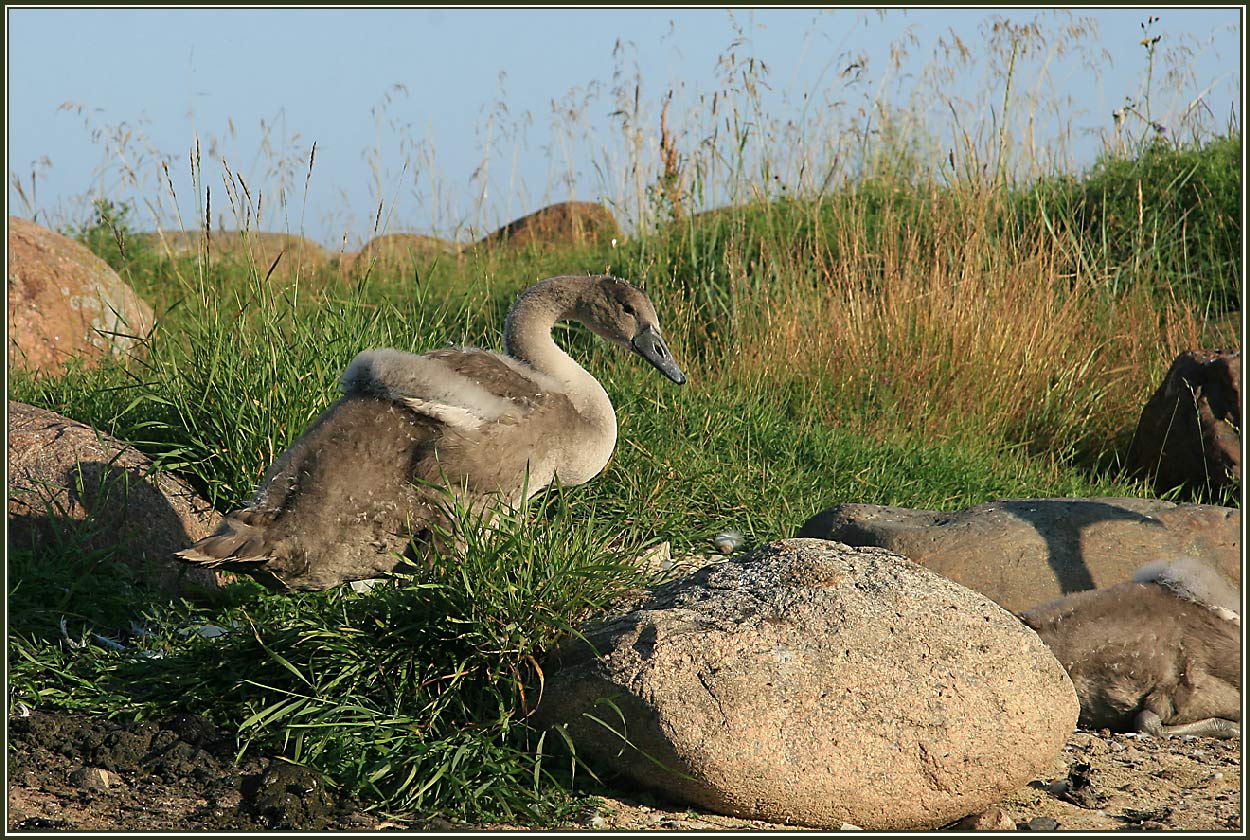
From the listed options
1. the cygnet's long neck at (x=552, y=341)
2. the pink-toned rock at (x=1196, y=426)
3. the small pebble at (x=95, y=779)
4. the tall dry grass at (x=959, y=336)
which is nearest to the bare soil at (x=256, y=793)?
the small pebble at (x=95, y=779)

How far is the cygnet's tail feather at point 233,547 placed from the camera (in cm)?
411

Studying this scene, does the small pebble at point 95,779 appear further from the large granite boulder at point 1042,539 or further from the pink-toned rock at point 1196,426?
the pink-toned rock at point 1196,426

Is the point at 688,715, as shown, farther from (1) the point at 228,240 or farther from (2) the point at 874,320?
(1) the point at 228,240

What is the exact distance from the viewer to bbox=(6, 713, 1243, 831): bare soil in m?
3.62

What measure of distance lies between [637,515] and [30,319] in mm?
4536

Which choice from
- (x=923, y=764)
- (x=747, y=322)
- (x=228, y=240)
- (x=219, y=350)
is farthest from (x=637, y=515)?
(x=228, y=240)

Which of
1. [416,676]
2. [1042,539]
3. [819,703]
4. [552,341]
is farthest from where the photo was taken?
[1042,539]

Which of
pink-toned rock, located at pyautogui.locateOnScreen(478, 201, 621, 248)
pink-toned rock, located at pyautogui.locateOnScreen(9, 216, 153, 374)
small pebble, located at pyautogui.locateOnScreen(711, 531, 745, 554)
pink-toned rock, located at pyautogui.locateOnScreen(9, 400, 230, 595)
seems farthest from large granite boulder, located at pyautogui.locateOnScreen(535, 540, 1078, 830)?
pink-toned rock, located at pyautogui.locateOnScreen(478, 201, 621, 248)

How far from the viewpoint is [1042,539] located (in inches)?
210

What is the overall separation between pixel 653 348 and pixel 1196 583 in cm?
230

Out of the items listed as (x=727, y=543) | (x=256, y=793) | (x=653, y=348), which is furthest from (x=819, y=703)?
(x=727, y=543)

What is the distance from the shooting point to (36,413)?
5.56 meters

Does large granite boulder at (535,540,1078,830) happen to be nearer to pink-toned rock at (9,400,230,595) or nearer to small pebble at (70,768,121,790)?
small pebble at (70,768,121,790)

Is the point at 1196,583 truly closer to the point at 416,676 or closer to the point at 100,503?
the point at 416,676
